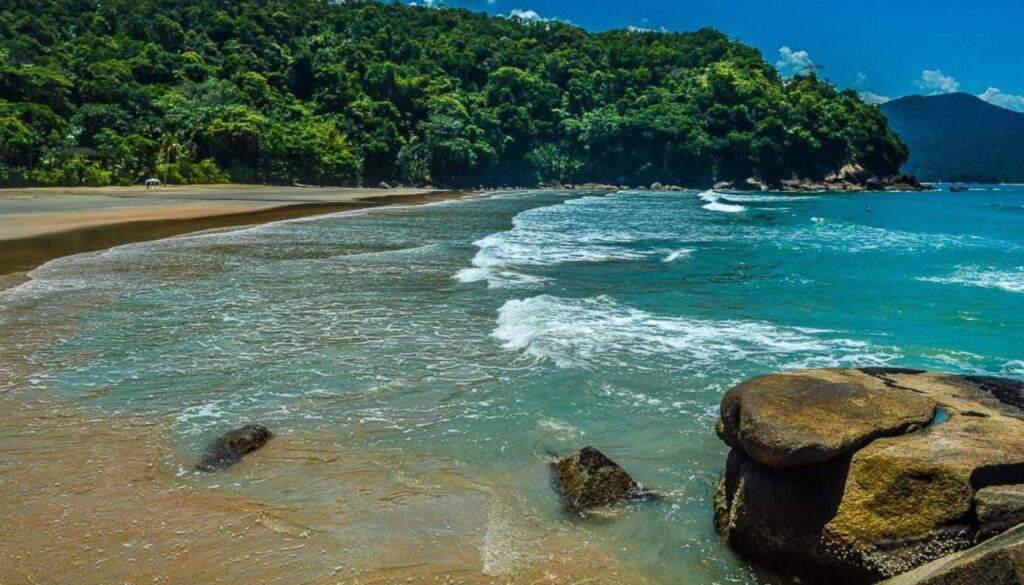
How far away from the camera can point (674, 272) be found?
750 inches

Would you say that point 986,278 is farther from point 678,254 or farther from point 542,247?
point 542,247

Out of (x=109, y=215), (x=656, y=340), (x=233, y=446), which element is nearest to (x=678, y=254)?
(x=656, y=340)

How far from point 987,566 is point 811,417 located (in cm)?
172

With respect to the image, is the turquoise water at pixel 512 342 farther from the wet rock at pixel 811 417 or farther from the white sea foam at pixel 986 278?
the wet rock at pixel 811 417

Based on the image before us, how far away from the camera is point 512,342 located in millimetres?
10500

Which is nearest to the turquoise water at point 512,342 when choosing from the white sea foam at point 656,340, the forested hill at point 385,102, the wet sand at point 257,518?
the white sea foam at point 656,340

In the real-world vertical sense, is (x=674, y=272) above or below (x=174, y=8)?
below

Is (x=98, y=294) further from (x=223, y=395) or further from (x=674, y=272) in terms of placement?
(x=674, y=272)

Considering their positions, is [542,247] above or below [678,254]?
below

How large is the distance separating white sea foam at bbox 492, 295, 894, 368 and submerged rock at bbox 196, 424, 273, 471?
4387 millimetres

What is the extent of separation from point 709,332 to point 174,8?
13699cm

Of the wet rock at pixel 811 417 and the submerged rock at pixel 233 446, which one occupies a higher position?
the wet rock at pixel 811 417

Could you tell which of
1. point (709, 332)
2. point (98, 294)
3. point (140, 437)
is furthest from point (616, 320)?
point (98, 294)

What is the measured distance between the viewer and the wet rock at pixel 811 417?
4.41 meters
